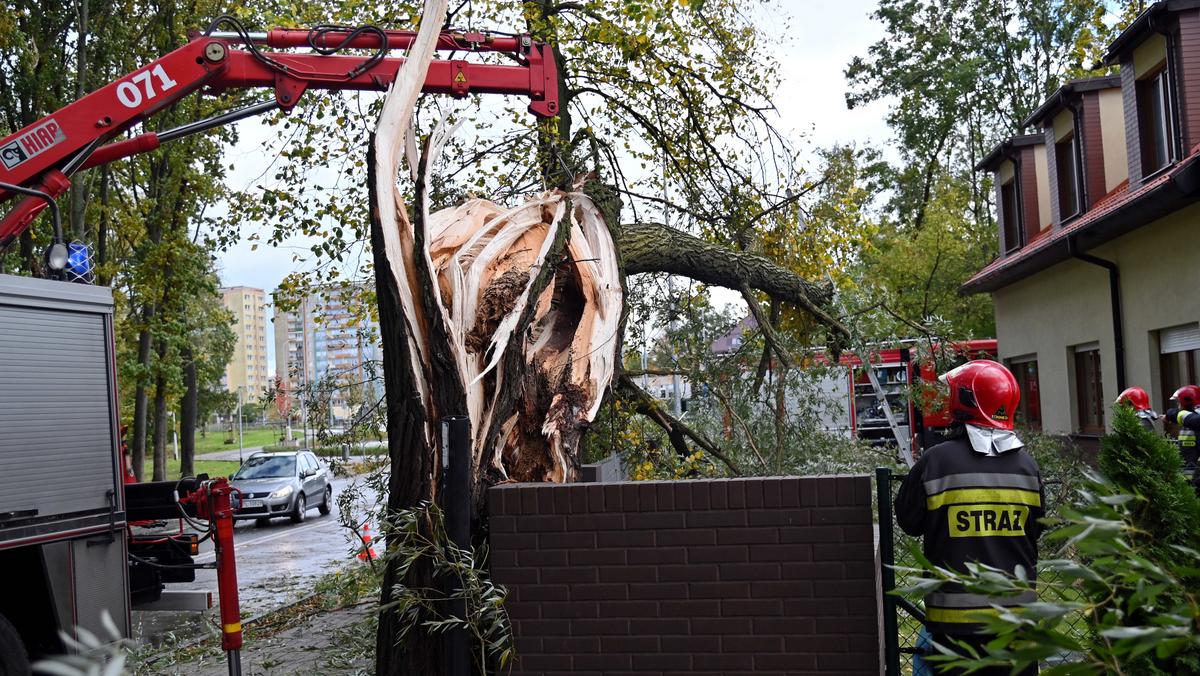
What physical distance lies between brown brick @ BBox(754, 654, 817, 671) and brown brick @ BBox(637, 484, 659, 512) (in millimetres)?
805

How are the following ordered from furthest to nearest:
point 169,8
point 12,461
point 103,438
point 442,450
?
point 169,8, point 103,438, point 12,461, point 442,450

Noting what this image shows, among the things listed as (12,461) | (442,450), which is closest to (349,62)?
(12,461)

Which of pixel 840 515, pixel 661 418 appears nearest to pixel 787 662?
pixel 840 515

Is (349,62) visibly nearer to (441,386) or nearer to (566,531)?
(441,386)

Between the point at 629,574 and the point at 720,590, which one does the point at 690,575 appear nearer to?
the point at 720,590

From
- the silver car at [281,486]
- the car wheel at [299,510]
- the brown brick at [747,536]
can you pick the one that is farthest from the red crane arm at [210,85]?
the car wheel at [299,510]

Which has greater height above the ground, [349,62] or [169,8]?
[169,8]

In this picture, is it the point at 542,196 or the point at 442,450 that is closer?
the point at 442,450

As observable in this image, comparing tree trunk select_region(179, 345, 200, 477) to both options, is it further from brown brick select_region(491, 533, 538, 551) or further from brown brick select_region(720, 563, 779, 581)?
brown brick select_region(720, 563, 779, 581)

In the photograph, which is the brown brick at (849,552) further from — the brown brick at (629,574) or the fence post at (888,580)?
the brown brick at (629,574)

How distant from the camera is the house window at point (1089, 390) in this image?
17188mm

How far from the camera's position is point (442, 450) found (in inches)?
193

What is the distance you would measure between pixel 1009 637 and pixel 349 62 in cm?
752

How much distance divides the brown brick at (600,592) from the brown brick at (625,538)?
0.19m
